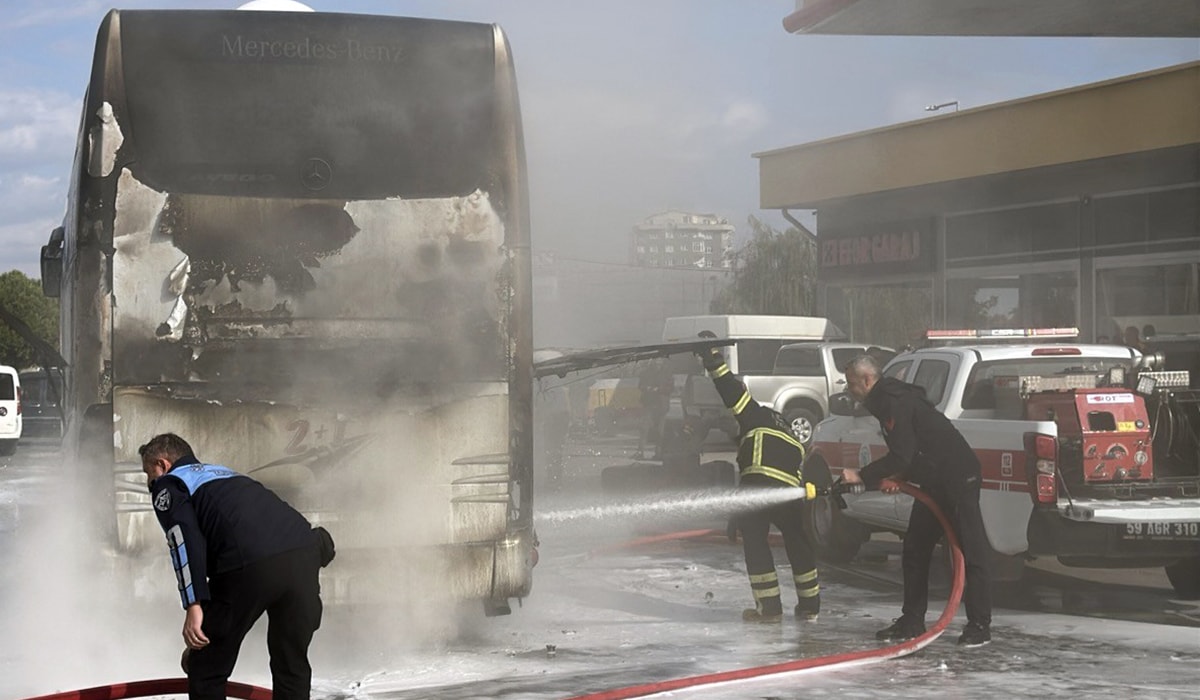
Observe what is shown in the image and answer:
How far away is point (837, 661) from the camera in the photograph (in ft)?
23.6

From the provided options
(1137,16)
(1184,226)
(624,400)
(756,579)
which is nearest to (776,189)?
(624,400)

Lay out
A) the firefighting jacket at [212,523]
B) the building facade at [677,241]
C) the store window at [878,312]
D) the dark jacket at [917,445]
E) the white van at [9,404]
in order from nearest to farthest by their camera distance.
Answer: the firefighting jacket at [212,523]
the dark jacket at [917,445]
the building facade at [677,241]
the white van at [9,404]
the store window at [878,312]

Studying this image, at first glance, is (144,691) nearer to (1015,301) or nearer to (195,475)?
(195,475)

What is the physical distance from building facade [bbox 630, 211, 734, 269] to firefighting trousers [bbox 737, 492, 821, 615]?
9042mm

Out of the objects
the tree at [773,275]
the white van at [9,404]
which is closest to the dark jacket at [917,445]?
the white van at [9,404]

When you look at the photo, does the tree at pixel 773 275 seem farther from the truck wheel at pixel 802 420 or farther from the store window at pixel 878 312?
the truck wheel at pixel 802 420

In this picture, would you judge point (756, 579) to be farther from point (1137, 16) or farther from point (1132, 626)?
point (1137, 16)

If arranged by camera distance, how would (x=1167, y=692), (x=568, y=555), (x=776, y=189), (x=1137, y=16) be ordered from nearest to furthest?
(x=1167, y=692), (x=568, y=555), (x=1137, y=16), (x=776, y=189)

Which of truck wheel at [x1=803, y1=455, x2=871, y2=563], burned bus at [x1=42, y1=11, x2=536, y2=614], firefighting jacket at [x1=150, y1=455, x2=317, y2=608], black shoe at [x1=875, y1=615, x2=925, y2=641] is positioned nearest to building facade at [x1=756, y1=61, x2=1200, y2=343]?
truck wheel at [x1=803, y1=455, x2=871, y2=563]

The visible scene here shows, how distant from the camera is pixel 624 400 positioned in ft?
108

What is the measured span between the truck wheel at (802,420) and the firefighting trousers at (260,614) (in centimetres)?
1859

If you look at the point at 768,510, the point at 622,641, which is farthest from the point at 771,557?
the point at 622,641

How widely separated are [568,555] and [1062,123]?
47.9 ft

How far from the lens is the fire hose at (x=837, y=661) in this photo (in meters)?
6.38
